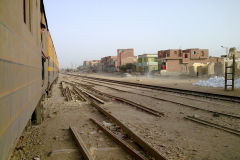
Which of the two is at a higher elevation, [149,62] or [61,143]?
[149,62]

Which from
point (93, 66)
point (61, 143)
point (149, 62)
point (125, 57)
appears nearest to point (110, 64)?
point (125, 57)

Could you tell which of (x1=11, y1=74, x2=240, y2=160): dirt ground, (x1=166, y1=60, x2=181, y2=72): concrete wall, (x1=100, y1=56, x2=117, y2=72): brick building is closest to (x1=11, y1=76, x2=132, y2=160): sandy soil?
(x1=11, y1=74, x2=240, y2=160): dirt ground

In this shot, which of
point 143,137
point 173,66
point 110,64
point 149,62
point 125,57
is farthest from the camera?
point 110,64

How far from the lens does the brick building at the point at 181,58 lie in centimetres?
5334

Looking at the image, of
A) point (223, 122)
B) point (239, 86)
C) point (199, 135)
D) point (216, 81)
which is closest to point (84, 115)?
point (199, 135)

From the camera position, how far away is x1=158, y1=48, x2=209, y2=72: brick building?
2100 inches

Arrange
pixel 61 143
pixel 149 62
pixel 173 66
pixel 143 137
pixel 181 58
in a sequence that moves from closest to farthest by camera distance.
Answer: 1. pixel 61 143
2. pixel 143 137
3. pixel 173 66
4. pixel 181 58
5. pixel 149 62

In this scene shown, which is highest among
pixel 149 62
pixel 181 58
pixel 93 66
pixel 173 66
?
pixel 93 66

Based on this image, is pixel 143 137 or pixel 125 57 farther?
pixel 125 57

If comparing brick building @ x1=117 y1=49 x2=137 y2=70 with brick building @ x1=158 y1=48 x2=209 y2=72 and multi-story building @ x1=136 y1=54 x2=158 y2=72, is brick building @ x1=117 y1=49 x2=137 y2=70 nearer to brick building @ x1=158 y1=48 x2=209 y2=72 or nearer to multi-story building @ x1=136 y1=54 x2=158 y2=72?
multi-story building @ x1=136 y1=54 x2=158 y2=72

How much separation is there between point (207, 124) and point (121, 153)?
3415mm

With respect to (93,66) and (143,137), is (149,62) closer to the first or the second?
(143,137)

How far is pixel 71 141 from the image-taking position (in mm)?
4945

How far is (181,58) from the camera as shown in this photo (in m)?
54.2
